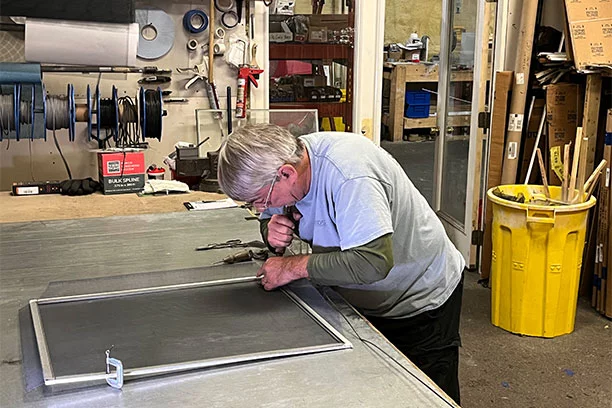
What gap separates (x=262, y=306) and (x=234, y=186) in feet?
0.92

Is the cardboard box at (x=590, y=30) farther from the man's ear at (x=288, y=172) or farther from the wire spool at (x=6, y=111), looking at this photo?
the wire spool at (x=6, y=111)

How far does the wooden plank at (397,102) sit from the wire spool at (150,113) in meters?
5.28

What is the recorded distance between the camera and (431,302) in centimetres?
173

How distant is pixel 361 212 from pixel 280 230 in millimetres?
337

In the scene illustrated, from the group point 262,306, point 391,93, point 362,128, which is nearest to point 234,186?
point 262,306

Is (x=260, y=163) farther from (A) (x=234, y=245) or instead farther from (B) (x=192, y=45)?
(B) (x=192, y=45)

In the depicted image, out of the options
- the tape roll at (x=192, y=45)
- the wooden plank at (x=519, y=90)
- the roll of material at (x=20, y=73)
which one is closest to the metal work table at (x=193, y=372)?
the roll of material at (x=20, y=73)

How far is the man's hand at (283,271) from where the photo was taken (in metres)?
1.55

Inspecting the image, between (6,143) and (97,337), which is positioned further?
(6,143)

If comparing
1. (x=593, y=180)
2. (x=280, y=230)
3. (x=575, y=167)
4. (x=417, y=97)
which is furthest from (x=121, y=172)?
(x=417, y=97)

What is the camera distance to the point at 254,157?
4.77ft

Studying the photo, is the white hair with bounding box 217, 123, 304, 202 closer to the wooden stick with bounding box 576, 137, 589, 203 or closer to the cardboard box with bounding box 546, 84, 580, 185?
the wooden stick with bounding box 576, 137, 589, 203

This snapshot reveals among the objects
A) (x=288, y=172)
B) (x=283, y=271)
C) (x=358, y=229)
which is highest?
(x=288, y=172)

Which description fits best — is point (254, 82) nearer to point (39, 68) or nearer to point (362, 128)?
point (362, 128)
